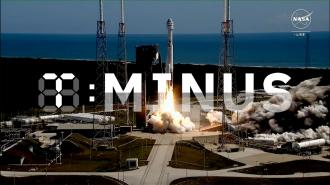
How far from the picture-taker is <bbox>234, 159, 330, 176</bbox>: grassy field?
4775 centimetres

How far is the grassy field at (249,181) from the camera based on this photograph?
148 ft

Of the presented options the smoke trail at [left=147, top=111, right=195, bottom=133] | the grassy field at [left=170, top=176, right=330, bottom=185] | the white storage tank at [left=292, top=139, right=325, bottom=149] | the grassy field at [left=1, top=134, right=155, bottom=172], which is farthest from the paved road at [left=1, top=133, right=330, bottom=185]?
the smoke trail at [left=147, top=111, right=195, bottom=133]

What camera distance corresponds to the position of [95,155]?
5450 centimetres

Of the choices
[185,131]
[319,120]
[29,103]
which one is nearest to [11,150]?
[185,131]

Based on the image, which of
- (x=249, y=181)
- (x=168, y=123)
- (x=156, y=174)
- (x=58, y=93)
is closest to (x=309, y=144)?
(x=249, y=181)

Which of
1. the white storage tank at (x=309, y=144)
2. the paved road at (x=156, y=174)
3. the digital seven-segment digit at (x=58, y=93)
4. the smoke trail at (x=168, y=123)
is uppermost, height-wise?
the digital seven-segment digit at (x=58, y=93)

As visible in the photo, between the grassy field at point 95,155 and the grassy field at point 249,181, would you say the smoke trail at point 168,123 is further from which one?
the grassy field at point 249,181

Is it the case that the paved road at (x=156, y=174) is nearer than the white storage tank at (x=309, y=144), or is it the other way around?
the paved road at (x=156, y=174)

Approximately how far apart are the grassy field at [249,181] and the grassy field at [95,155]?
21.2ft

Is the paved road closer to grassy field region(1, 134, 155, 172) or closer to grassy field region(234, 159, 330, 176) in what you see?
grassy field region(234, 159, 330, 176)

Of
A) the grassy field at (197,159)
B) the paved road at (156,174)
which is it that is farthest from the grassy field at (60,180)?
the grassy field at (197,159)

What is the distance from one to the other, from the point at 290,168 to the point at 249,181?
5342 mm

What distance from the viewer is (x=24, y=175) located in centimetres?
4738

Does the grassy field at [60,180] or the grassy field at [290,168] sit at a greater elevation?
the grassy field at [290,168]
